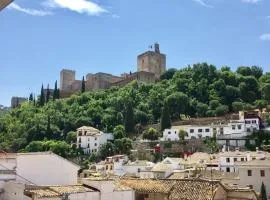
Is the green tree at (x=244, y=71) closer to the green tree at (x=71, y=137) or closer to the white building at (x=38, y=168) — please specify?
the green tree at (x=71, y=137)

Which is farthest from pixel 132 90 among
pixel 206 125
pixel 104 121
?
pixel 206 125

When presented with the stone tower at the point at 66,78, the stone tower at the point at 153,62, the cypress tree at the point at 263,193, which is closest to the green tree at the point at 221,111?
the stone tower at the point at 153,62

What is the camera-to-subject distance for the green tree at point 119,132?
69056 millimetres

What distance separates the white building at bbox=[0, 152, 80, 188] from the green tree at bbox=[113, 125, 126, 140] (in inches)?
1952

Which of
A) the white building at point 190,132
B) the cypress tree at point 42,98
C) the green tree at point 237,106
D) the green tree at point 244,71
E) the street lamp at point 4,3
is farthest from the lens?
the cypress tree at point 42,98

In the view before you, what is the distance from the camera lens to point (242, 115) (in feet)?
205

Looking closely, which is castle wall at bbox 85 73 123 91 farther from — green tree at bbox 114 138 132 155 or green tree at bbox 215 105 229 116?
green tree at bbox 114 138 132 155

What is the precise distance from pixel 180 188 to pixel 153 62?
88.9m

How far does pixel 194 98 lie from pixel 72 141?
23777 millimetres

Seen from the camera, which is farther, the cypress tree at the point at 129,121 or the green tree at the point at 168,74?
the green tree at the point at 168,74

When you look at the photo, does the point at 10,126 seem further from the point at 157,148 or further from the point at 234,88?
the point at 234,88

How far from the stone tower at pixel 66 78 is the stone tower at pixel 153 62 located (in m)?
17.0


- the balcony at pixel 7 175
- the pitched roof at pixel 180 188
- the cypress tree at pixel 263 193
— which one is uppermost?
the balcony at pixel 7 175

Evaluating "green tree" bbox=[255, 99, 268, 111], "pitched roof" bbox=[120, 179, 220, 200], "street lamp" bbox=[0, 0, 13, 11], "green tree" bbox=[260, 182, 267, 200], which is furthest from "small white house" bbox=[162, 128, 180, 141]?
"street lamp" bbox=[0, 0, 13, 11]
